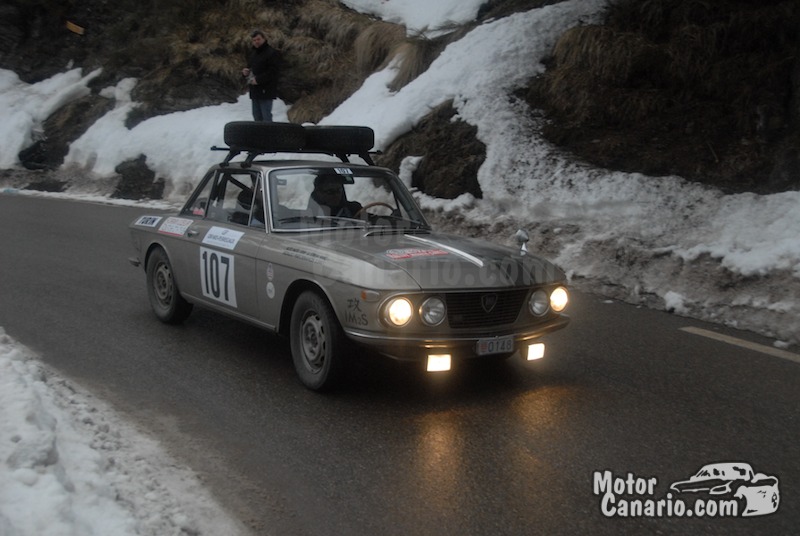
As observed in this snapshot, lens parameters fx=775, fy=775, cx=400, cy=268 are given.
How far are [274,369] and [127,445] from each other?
5.04 feet

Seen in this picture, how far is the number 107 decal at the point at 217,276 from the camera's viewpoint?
5.77 meters

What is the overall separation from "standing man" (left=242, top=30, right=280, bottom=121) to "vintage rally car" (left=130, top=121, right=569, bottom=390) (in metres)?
7.39

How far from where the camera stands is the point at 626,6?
12359 millimetres

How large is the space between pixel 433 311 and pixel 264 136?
8.01 feet

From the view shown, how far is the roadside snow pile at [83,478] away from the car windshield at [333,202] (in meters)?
1.95

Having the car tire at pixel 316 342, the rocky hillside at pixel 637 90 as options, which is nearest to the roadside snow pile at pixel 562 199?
the rocky hillside at pixel 637 90

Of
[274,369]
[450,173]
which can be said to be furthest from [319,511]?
[450,173]

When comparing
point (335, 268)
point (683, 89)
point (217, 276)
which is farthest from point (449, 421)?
point (683, 89)

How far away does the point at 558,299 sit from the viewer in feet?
17.1

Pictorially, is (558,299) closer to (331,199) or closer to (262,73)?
(331,199)

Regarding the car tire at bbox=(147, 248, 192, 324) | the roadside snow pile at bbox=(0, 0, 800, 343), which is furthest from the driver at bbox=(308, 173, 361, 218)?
the roadside snow pile at bbox=(0, 0, 800, 343)

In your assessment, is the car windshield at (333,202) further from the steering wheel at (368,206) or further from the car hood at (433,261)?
the car hood at (433,261)

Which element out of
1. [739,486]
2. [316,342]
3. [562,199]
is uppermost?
[562,199]

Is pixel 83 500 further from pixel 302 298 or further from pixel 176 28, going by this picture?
pixel 176 28
